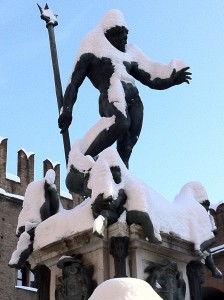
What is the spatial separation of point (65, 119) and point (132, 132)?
2.07ft

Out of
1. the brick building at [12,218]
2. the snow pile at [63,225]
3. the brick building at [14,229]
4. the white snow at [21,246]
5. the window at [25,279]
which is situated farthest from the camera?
the window at [25,279]

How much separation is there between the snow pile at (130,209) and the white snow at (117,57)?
0.77 meters

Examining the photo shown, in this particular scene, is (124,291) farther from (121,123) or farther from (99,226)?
(121,123)

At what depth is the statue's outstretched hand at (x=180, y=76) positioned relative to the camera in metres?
5.16

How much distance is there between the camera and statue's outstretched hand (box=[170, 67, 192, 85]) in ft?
16.9

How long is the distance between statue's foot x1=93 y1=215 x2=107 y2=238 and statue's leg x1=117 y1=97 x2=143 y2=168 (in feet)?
4.15

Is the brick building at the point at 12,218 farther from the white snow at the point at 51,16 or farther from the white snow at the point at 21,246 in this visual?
the white snow at the point at 21,246

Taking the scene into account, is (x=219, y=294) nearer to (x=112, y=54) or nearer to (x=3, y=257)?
(x=3, y=257)

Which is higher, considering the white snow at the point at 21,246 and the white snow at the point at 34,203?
the white snow at the point at 34,203

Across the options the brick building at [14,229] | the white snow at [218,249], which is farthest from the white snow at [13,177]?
the white snow at [218,249]

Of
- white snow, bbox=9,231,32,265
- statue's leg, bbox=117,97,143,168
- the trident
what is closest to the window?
the trident

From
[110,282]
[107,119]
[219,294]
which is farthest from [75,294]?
[219,294]

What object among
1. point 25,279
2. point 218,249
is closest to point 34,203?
point 218,249

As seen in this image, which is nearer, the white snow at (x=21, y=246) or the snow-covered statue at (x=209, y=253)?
the white snow at (x=21, y=246)
